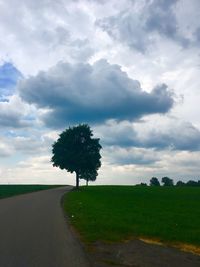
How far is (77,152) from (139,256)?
72249 mm

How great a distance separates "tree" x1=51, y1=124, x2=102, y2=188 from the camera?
276 feet

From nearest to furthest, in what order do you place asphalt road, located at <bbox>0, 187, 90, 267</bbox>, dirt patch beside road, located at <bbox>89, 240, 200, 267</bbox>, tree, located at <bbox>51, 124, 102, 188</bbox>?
asphalt road, located at <bbox>0, 187, 90, 267</bbox> → dirt patch beside road, located at <bbox>89, 240, 200, 267</bbox> → tree, located at <bbox>51, 124, 102, 188</bbox>

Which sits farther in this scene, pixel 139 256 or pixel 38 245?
pixel 38 245

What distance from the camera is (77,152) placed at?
84812mm

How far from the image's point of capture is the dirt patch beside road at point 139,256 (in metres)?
11.9

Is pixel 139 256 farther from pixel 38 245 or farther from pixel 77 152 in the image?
pixel 77 152

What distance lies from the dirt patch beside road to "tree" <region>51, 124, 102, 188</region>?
69.0 meters

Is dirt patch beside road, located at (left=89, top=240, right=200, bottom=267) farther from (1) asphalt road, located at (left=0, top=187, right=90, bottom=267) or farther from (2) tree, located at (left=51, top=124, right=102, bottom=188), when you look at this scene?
(2) tree, located at (left=51, top=124, right=102, bottom=188)

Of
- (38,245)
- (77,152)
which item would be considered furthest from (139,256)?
(77,152)

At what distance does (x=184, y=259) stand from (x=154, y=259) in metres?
0.95

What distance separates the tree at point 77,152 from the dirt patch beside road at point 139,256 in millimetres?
69049

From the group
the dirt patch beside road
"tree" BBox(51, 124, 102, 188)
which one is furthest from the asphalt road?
"tree" BBox(51, 124, 102, 188)

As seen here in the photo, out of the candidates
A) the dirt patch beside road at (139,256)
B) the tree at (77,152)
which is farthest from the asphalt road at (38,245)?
the tree at (77,152)

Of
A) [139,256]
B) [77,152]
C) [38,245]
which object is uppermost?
[77,152]
